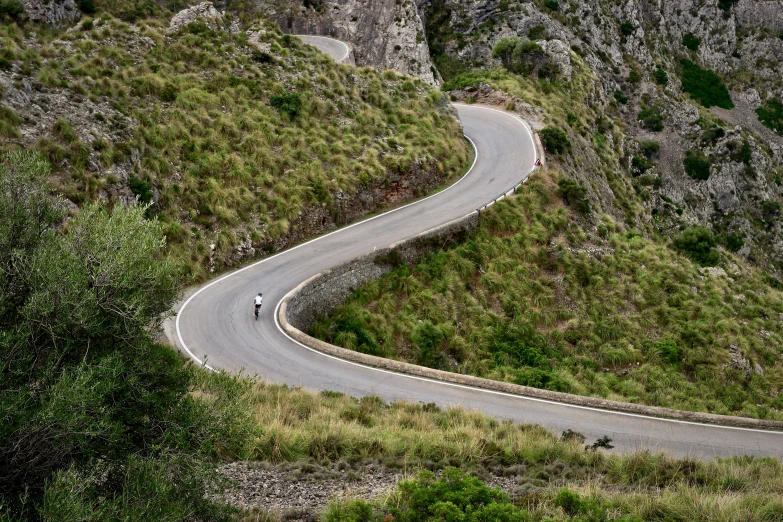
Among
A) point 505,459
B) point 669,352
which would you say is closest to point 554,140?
point 669,352

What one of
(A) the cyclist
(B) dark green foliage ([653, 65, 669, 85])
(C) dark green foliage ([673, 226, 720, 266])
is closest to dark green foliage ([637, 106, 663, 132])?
(B) dark green foliage ([653, 65, 669, 85])

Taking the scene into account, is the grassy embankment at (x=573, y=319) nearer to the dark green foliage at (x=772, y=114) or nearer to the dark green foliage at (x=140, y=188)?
the dark green foliage at (x=140, y=188)

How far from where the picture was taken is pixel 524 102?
42781mm

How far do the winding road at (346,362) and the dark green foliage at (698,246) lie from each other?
16.2 meters

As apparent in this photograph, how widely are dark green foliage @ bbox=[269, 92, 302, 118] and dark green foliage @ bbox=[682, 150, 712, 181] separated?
44.6 m

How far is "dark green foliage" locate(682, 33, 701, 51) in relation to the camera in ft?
266

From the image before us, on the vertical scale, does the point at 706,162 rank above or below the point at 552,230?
above

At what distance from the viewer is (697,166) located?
195 ft

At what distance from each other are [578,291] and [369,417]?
1477cm

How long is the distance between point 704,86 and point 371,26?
158 feet

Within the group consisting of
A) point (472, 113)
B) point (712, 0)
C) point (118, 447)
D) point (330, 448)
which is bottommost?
point (330, 448)

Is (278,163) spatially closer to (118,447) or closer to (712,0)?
(118,447)

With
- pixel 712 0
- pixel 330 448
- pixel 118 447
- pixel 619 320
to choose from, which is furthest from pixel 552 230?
pixel 712 0

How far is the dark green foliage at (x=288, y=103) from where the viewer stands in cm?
3091
